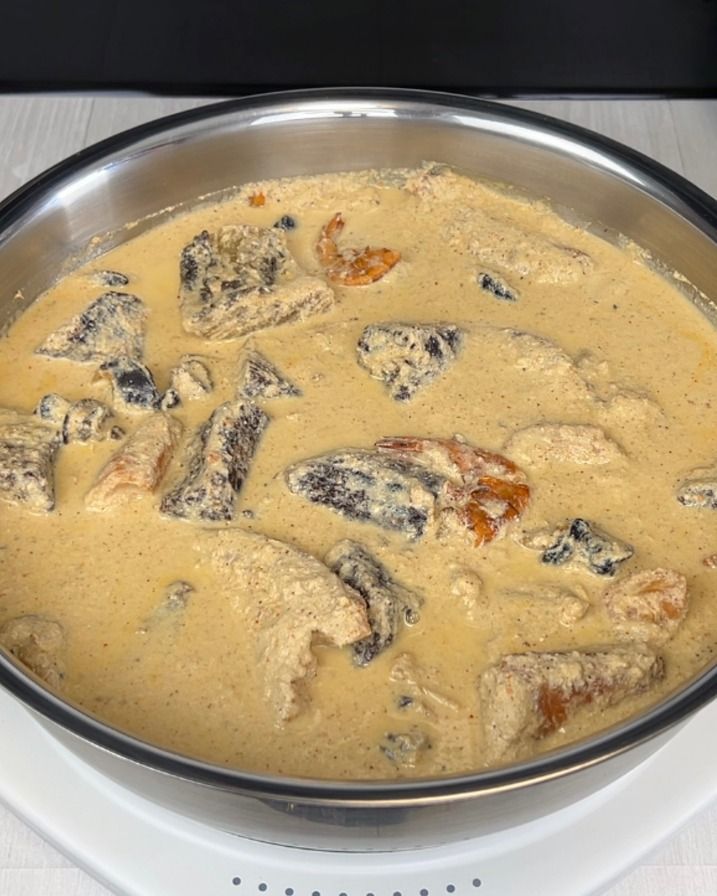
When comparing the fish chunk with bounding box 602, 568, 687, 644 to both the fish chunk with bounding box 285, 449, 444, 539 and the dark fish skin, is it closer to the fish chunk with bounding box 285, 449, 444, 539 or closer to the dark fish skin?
Result: the dark fish skin

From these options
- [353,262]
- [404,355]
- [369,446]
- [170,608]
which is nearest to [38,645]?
[170,608]

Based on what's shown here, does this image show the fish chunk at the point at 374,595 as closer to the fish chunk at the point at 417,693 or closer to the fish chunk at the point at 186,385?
the fish chunk at the point at 417,693

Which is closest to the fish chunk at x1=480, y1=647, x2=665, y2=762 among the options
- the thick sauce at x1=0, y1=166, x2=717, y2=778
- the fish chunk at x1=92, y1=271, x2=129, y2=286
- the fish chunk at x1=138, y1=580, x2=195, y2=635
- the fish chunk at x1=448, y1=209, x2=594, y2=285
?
the thick sauce at x1=0, y1=166, x2=717, y2=778

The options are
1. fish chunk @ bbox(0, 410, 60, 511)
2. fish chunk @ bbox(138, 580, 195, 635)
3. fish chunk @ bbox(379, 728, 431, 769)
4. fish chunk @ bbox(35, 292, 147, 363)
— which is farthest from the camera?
fish chunk @ bbox(35, 292, 147, 363)

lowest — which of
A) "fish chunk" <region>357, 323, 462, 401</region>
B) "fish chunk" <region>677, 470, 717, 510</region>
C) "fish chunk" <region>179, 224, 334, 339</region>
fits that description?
"fish chunk" <region>677, 470, 717, 510</region>

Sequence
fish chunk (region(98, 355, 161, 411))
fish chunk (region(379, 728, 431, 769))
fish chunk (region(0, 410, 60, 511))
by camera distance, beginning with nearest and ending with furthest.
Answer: fish chunk (region(379, 728, 431, 769)), fish chunk (region(0, 410, 60, 511)), fish chunk (region(98, 355, 161, 411))

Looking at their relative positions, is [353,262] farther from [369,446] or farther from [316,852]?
[316,852]

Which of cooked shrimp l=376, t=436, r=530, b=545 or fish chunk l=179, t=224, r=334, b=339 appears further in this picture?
fish chunk l=179, t=224, r=334, b=339
